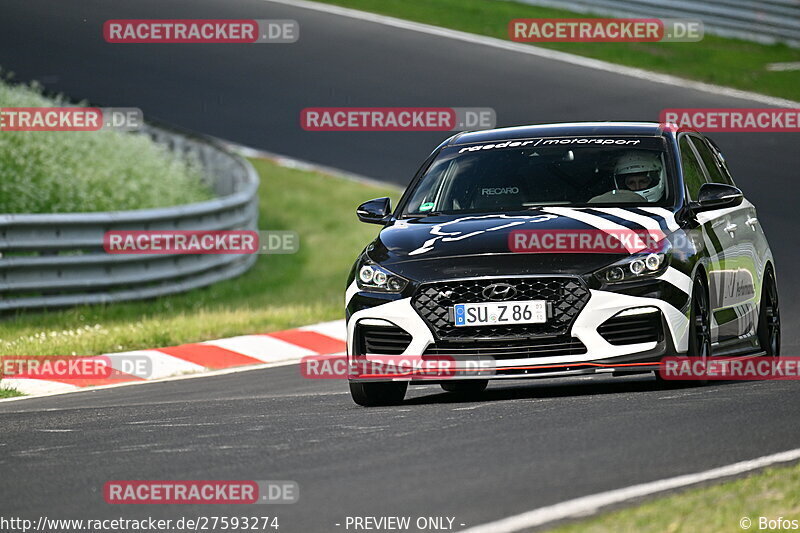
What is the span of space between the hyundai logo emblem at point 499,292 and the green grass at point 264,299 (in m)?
5.44

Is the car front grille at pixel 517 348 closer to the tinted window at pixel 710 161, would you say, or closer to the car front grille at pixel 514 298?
the car front grille at pixel 514 298

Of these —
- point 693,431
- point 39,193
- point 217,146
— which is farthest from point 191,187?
point 693,431

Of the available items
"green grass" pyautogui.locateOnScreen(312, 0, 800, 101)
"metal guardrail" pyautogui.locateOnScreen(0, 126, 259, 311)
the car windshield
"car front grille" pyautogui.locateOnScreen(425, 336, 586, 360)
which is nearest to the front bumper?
"car front grille" pyautogui.locateOnScreen(425, 336, 586, 360)

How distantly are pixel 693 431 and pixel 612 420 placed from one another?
0.51 m

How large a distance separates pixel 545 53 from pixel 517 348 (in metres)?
19.7

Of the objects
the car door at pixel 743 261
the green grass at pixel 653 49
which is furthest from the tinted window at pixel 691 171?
the green grass at pixel 653 49

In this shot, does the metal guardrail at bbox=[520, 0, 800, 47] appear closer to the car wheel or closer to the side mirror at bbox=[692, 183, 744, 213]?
the side mirror at bbox=[692, 183, 744, 213]

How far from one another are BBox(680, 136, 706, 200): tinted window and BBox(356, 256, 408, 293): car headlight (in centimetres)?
207

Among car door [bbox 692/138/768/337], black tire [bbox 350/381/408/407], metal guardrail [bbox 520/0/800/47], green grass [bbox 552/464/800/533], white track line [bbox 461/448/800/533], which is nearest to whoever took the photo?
green grass [bbox 552/464/800/533]

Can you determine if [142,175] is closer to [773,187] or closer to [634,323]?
[773,187]

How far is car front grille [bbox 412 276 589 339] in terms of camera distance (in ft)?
27.3

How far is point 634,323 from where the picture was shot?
8352 millimetres

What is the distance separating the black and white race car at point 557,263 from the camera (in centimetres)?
834

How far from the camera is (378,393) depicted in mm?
9086
